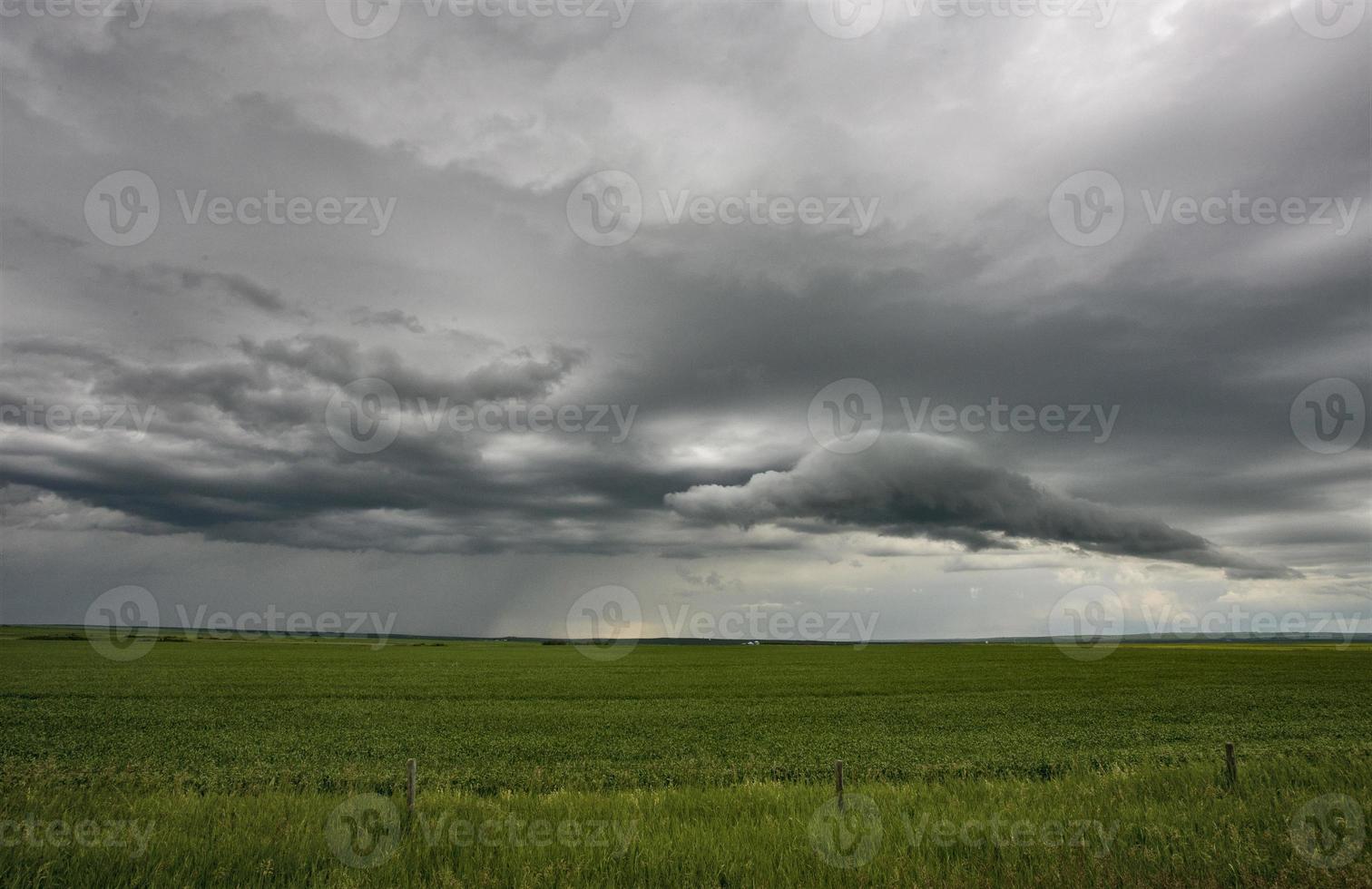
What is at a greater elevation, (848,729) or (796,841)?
(796,841)

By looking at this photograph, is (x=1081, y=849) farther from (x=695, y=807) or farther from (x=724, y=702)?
(x=724, y=702)

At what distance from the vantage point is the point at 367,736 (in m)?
31.0

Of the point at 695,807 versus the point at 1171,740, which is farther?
the point at 1171,740

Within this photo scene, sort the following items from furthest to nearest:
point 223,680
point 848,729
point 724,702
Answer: point 223,680
point 724,702
point 848,729

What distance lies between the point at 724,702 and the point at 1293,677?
58450 millimetres

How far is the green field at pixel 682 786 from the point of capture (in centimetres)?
1061

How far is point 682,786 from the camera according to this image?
2009 cm

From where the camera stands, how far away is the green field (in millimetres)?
10609

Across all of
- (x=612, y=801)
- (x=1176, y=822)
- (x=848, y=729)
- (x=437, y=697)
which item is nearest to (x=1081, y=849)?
(x=1176, y=822)

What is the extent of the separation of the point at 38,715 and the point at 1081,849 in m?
48.2

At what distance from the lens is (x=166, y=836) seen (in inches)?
443

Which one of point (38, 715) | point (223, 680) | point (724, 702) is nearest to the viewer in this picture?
point (38, 715)

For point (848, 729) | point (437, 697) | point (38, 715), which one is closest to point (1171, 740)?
point (848, 729)

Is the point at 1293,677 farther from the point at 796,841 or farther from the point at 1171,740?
the point at 796,841
